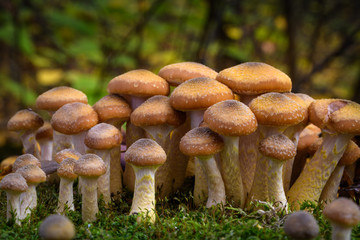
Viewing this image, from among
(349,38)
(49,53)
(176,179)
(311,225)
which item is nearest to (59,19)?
(49,53)

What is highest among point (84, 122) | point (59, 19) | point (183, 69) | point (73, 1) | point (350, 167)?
point (73, 1)

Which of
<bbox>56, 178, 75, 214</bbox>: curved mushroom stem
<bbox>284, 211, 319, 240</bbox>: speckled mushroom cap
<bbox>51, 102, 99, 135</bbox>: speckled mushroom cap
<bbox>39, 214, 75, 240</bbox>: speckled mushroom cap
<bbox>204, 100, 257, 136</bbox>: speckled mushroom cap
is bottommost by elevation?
<bbox>56, 178, 75, 214</bbox>: curved mushroom stem

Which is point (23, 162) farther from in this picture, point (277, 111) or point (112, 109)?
point (277, 111)

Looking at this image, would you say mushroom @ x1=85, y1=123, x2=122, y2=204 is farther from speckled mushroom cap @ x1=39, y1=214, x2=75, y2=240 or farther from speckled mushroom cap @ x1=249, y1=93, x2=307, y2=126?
speckled mushroom cap @ x1=249, y1=93, x2=307, y2=126

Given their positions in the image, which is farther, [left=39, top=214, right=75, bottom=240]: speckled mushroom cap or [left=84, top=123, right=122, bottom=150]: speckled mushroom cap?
[left=84, top=123, right=122, bottom=150]: speckled mushroom cap

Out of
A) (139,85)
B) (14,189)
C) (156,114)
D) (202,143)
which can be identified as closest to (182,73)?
(139,85)

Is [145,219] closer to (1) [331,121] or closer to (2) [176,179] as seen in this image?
(2) [176,179]


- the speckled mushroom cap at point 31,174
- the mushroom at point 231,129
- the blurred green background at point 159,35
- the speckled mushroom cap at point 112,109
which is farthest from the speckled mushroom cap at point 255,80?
the blurred green background at point 159,35

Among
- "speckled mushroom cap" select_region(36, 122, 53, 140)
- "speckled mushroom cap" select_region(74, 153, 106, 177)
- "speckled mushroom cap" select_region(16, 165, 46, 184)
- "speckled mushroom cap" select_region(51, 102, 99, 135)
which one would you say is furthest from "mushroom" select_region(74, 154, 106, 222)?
"speckled mushroom cap" select_region(36, 122, 53, 140)
